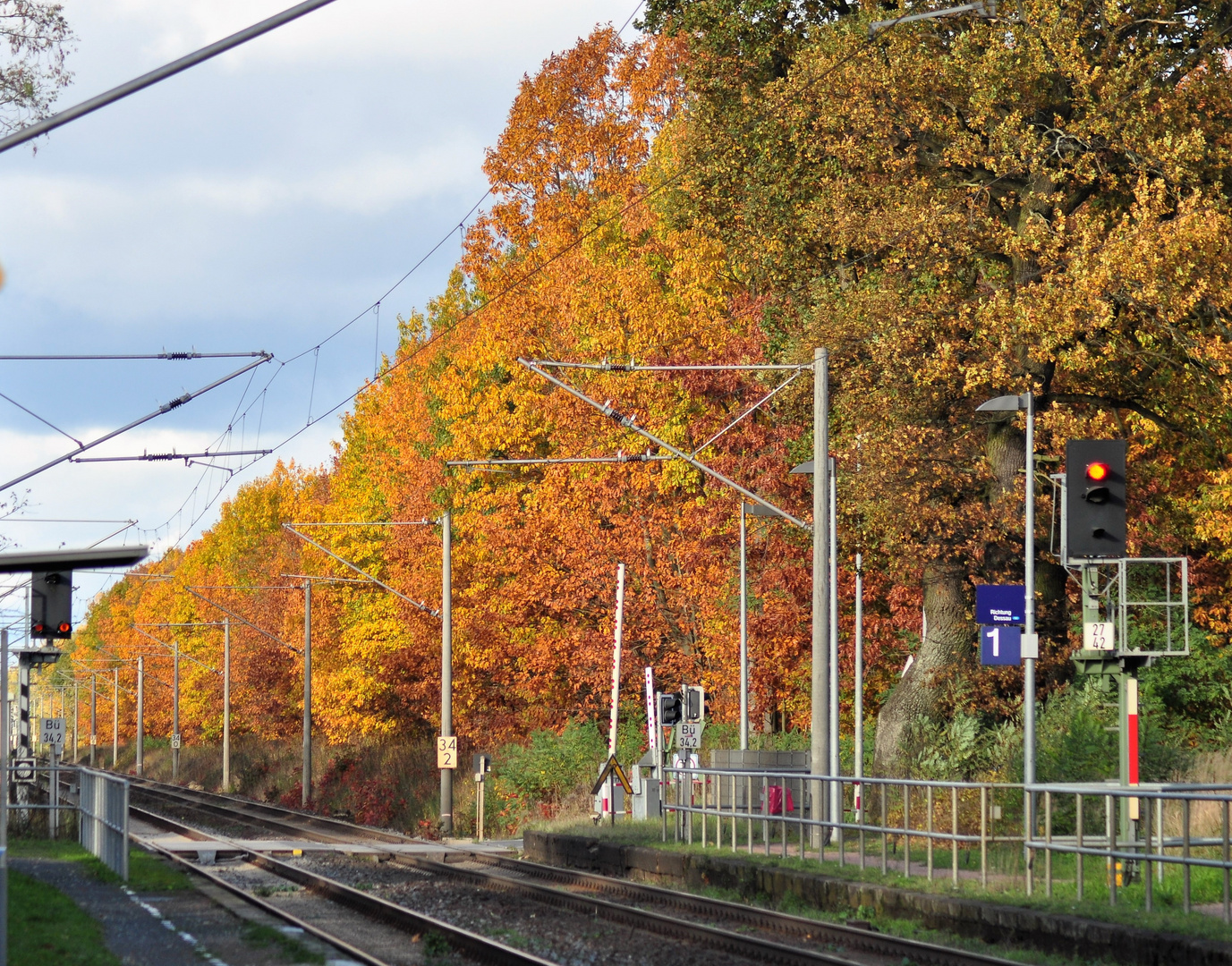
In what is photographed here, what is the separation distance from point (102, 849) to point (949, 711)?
1493cm

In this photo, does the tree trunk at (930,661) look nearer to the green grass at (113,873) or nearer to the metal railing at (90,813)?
the green grass at (113,873)

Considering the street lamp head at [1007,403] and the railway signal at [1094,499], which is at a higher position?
the street lamp head at [1007,403]

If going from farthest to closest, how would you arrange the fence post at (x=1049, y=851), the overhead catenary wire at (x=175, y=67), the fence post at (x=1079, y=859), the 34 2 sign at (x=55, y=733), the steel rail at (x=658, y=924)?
the 34 2 sign at (x=55, y=733), the fence post at (x=1049, y=851), the fence post at (x=1079, y=859), the steel rail at (x=658, y=924), the overhead catenary wire at (x=175, y=67)

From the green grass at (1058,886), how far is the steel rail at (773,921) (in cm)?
85

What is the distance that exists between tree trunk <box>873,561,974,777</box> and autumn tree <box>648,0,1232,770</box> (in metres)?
0.05

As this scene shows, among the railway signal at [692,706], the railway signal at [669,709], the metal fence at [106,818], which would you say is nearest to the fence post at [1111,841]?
the metal fence at [106,818]

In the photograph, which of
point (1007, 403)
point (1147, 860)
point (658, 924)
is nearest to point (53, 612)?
point (658, 924)

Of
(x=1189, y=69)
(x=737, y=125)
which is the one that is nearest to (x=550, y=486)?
(x=737, y=125)

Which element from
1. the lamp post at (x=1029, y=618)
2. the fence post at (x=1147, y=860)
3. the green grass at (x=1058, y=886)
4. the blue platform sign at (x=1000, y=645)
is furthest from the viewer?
the blue platform sign at (x=1000, y=645)

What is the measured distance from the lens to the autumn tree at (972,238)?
84.4 ft

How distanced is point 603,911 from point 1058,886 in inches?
203

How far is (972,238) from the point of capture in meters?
Result: 28.1

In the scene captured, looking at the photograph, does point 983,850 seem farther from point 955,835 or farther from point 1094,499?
point 1094,499

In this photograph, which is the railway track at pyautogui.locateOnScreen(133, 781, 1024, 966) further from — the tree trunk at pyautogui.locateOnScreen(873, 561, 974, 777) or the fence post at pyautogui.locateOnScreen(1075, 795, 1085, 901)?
the tree trunk at pyautogui.locateOnScreen(873, 561, 974, 777)
